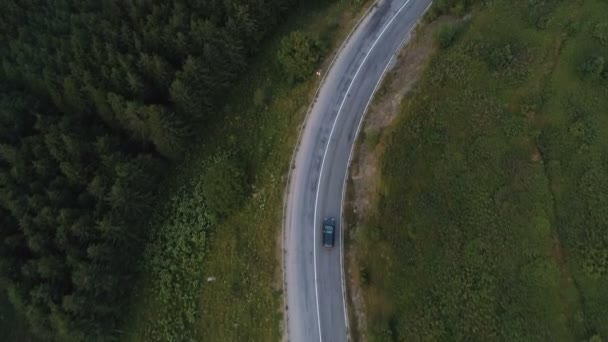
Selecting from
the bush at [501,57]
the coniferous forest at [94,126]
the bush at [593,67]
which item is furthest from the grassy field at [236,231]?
the bush at [593,67]

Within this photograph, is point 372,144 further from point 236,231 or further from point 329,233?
point 236,231

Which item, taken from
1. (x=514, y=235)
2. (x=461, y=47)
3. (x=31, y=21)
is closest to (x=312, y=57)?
(x=461, y=47)

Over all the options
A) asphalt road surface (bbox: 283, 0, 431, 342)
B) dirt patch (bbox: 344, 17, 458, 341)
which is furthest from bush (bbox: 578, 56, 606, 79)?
asphalt road surface (bbox: 283, 0, 431, 342)

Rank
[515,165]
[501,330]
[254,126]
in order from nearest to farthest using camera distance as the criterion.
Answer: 1. [501,330]
2. [515,165]
3. [254,126]

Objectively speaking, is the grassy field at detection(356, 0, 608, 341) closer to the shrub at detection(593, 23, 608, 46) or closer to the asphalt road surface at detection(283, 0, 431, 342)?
the shrub at detection(593, 23, 608, 46)

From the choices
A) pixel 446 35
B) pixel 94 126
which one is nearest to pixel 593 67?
pixel 446 35

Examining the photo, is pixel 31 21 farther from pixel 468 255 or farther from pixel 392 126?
pixel 468 255
